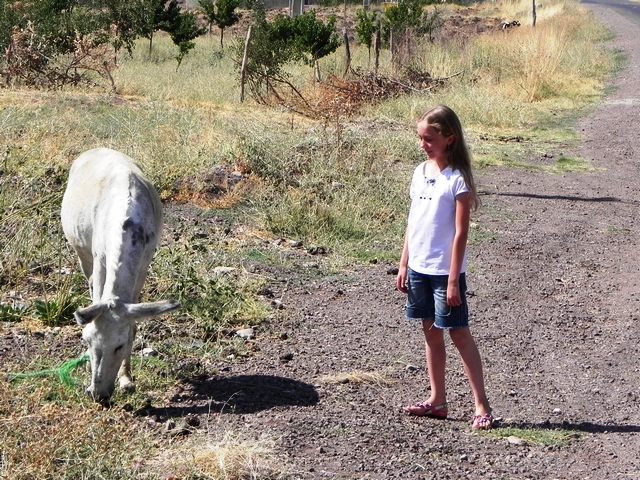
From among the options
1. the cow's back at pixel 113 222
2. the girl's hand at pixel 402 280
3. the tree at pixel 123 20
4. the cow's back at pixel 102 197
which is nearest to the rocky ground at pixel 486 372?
the girl's hand at pixel 402 280

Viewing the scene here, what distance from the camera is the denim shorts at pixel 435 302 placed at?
196 inches

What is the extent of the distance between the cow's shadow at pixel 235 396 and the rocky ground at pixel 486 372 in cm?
1

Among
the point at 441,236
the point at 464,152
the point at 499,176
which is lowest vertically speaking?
the point at 499,176

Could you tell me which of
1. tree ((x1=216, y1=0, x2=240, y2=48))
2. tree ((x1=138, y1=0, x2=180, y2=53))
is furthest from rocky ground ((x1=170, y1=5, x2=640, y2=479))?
tree ((x1=216, y1=0, x2=240, y2=48))

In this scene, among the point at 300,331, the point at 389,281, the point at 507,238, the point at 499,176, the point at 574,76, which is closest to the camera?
the point at 300,331

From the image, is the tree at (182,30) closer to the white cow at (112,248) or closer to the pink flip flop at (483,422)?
the white cow at (112,248)

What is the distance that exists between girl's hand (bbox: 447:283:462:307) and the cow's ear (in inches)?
73.5

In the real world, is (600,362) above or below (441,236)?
below

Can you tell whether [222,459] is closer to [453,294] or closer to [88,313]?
[88,313]

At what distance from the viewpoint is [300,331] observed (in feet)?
21.9

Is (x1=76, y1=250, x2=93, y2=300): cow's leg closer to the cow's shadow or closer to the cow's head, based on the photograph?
the cow's shadow

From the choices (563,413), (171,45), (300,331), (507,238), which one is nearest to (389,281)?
(300,331)

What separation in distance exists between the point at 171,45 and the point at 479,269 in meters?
27.5

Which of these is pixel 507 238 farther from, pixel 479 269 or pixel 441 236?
pixel 441 236
